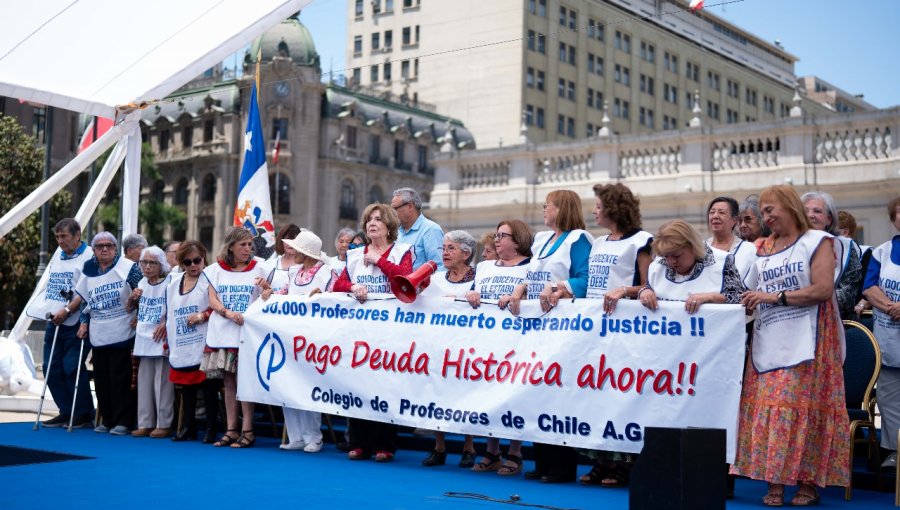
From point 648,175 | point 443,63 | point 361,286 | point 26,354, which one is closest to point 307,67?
point 443,63

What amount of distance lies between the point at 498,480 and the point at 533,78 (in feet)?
191

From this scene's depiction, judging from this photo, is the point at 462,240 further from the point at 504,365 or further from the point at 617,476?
the point at 617,476

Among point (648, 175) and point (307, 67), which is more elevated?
point (307, 67)

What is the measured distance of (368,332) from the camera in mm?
8164

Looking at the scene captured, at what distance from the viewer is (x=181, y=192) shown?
235 feet

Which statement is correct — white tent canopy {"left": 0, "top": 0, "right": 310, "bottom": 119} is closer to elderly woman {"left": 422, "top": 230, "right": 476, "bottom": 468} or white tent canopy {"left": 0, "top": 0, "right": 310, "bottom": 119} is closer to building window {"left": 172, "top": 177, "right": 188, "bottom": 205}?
elderly woman {"left": 422, "top": 230, "right": 476, "bottom": 468}

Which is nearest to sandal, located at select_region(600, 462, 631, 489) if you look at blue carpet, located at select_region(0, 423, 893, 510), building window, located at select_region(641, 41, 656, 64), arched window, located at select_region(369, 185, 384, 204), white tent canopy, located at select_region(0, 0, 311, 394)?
blue carpet, located at select_region(0, 423, 893, 510)

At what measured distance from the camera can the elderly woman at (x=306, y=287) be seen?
28.9 feet

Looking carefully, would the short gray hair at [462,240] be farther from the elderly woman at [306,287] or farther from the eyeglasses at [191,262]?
the eyeglasses at [191,262]

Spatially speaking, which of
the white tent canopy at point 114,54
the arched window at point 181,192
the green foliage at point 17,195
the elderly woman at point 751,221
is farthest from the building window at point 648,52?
the elderly woman at point 751,221

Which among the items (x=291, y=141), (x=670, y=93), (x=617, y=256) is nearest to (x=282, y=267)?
(x=617, y=256)

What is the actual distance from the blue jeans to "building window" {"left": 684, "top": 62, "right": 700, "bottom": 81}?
6224cm

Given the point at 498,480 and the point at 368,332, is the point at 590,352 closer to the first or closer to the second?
the point at 498,480

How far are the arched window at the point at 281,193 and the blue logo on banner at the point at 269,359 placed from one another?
58.1 m
